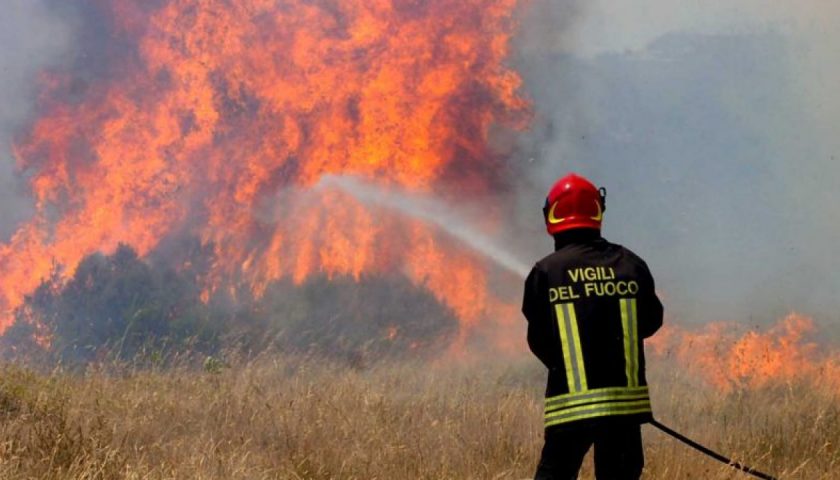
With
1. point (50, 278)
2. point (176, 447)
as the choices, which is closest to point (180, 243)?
point (50, 278)

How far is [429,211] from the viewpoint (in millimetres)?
16312

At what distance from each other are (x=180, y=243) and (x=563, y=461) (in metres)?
13.2

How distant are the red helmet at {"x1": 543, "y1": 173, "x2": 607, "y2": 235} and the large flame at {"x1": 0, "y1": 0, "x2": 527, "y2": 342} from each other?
429 inches

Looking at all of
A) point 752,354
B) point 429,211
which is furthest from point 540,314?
point 429,211

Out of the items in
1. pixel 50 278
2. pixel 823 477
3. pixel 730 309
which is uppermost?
pixel 50 278

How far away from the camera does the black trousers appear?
14.0 ft

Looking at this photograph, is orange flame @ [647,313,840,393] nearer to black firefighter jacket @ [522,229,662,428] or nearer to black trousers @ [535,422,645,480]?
black trousers @ [535,422,645,480]

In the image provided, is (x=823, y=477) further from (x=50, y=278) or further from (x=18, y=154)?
(x=18, y=154)

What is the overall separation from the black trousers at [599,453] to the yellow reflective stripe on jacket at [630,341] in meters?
0.24

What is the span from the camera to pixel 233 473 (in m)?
5.66

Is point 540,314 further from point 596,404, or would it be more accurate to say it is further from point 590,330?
point 596,404

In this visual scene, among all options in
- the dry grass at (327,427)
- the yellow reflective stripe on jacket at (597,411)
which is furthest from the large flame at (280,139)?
the yellow reflective stripe on jacket at (597,411)

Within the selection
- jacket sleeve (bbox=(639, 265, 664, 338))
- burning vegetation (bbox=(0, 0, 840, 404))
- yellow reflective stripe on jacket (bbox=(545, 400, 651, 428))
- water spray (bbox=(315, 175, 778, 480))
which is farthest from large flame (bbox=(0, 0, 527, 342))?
yellow reflective stripe on jacket (bbox=(545, 400, 651, 428))

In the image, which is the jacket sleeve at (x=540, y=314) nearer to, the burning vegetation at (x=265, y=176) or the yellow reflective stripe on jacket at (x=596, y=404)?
the yellow reflective stripe on jacket at (x=596, y=404)
